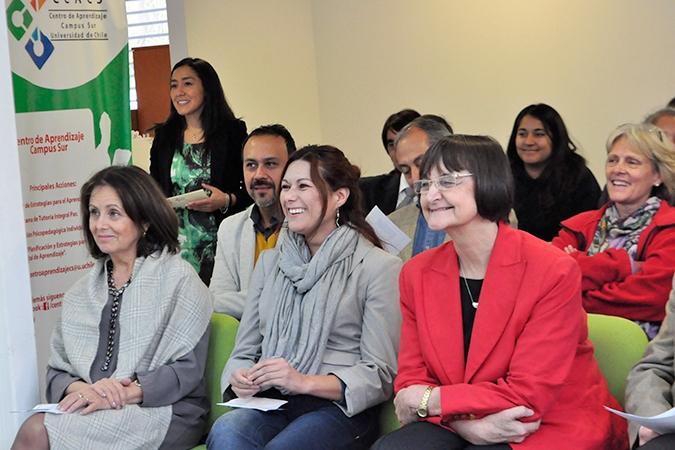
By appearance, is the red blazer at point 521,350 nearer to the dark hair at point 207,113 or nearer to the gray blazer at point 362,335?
the gray blazer at point 362,335

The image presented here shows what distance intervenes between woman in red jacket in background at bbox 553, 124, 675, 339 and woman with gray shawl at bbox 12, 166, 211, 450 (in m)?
1.41

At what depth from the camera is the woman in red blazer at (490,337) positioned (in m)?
2.60

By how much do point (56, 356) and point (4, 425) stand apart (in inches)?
11.2

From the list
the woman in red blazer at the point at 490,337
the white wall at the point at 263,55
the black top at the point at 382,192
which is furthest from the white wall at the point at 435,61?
the woman in red blazer at the point at 490,337

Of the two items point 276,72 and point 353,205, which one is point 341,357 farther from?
point 276,72

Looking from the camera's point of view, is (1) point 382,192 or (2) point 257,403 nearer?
(2) point 257,403

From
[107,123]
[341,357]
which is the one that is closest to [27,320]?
[341,357]

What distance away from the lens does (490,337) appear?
2674mm

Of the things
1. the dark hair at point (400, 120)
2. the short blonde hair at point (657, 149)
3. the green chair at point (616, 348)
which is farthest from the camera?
the dark hair at point (400, 120)

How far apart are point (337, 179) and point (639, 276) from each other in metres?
1.11

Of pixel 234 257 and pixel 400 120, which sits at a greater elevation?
pixel 400 120

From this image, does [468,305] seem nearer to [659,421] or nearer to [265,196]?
[659,421]

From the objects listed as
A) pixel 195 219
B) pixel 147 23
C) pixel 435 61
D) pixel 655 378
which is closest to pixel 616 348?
pixel 655 378

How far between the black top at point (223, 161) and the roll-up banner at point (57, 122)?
0.24 metres
